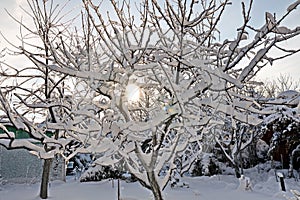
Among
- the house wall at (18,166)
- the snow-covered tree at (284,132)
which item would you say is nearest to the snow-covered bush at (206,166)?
the snow-covered tree at (284,132)

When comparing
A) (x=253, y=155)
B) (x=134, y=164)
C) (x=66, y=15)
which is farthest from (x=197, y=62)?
(x=253, y=155)

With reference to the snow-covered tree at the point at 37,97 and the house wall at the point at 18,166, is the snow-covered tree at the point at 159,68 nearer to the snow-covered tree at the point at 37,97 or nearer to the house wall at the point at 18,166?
the snow-covered tree at the point at 37,97

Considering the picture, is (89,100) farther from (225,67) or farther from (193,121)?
(225,67)

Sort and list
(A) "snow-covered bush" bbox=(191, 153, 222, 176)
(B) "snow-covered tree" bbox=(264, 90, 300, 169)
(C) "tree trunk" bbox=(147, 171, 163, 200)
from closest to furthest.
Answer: (C) "tree trunk" bbox=(147, 171, 163, 200)
(B) "snow-covered tree" bbox=(264, 90, 300, 169)
(A) "snow-covered bush" bbox=(191, 153, 222, 176)

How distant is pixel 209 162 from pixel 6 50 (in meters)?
10.2

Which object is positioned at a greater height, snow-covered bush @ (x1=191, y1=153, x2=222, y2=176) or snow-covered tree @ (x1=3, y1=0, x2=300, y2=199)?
snow-covered tree @ (x1=3, y1=0, x2=300, y2=199)

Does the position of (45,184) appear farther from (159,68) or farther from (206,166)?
(206,166)

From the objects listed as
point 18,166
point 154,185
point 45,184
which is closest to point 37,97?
point 45,184

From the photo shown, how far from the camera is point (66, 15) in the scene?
19.0ft

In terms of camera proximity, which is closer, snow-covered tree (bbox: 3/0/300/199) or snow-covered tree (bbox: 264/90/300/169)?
snow-covered tree (bbox: 3/0/300/199)

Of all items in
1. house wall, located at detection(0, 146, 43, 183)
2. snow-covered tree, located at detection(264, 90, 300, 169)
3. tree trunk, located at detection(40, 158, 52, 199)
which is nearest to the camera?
tree trunk, located at detection(40, 158, 52, 199)

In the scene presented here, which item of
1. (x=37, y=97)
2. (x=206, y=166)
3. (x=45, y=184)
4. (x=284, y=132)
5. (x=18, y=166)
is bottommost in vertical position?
(x=45, y=184)

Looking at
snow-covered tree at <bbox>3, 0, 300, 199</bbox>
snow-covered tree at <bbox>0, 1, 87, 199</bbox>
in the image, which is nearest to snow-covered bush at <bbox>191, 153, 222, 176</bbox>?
snow-covered tree at <bbox>0, 1, 87, 199</bbox>

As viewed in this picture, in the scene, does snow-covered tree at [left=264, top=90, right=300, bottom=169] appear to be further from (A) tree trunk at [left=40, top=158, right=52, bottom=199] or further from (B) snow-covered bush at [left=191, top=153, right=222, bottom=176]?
(A) tree trunk at [left=40, top=158, right=52, bottom=199]
